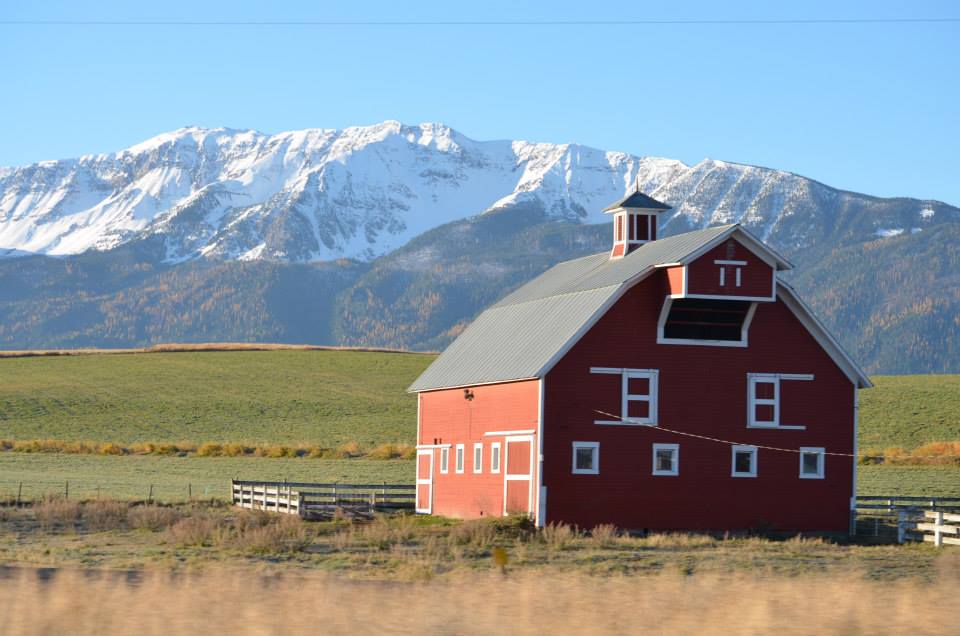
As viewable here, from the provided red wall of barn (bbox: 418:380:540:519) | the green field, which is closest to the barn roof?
red wall of barn (bbox: 418:380:540:519)

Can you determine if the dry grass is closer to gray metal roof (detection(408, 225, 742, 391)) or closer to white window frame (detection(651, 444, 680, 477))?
white window frame (detection(651, 444, 680, 477))

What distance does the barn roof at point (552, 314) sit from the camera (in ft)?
124

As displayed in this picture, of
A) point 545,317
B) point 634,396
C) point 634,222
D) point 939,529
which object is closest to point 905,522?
point 939,529

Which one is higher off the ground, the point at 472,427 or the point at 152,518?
the point at 472,427

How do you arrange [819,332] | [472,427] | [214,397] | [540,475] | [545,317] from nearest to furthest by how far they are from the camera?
[540,475]
[819,332]
[545,317]
[472,427]
[214,397]

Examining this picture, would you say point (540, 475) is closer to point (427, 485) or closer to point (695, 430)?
point (695, 430)

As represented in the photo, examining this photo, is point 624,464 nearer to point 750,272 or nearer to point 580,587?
point 750,272

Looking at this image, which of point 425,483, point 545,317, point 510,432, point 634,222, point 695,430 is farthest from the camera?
point 425,483

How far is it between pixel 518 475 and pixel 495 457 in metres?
2.04

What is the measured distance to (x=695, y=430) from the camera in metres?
38.6

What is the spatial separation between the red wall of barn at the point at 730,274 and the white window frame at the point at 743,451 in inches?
167

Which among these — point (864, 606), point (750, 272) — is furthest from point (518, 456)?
point (864, 606)

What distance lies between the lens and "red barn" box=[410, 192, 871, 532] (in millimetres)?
37438

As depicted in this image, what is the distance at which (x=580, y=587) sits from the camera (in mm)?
18609
